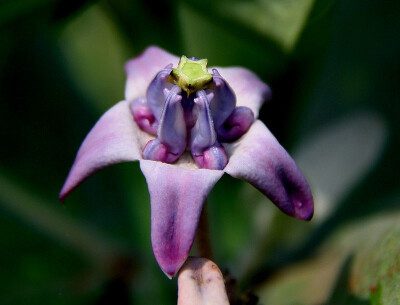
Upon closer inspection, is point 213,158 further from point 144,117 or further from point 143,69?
point 143,69

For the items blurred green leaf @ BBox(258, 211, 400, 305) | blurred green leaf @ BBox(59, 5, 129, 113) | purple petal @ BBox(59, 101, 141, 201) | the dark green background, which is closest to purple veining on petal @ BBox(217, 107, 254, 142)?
purple petal @ BBox(59, 101, 141, 201)

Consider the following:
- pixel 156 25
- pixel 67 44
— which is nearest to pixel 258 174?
pixel 156 25

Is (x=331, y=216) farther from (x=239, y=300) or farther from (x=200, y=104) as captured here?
(x=200, y=104)

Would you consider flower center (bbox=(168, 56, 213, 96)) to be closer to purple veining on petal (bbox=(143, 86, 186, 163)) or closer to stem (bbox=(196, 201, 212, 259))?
purple veining on petal (bbox=(143, 86, 186, 163))

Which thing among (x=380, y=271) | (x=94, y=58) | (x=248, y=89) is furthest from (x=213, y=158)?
(x=94, y=58)

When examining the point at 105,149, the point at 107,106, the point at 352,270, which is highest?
the point at 105,149
